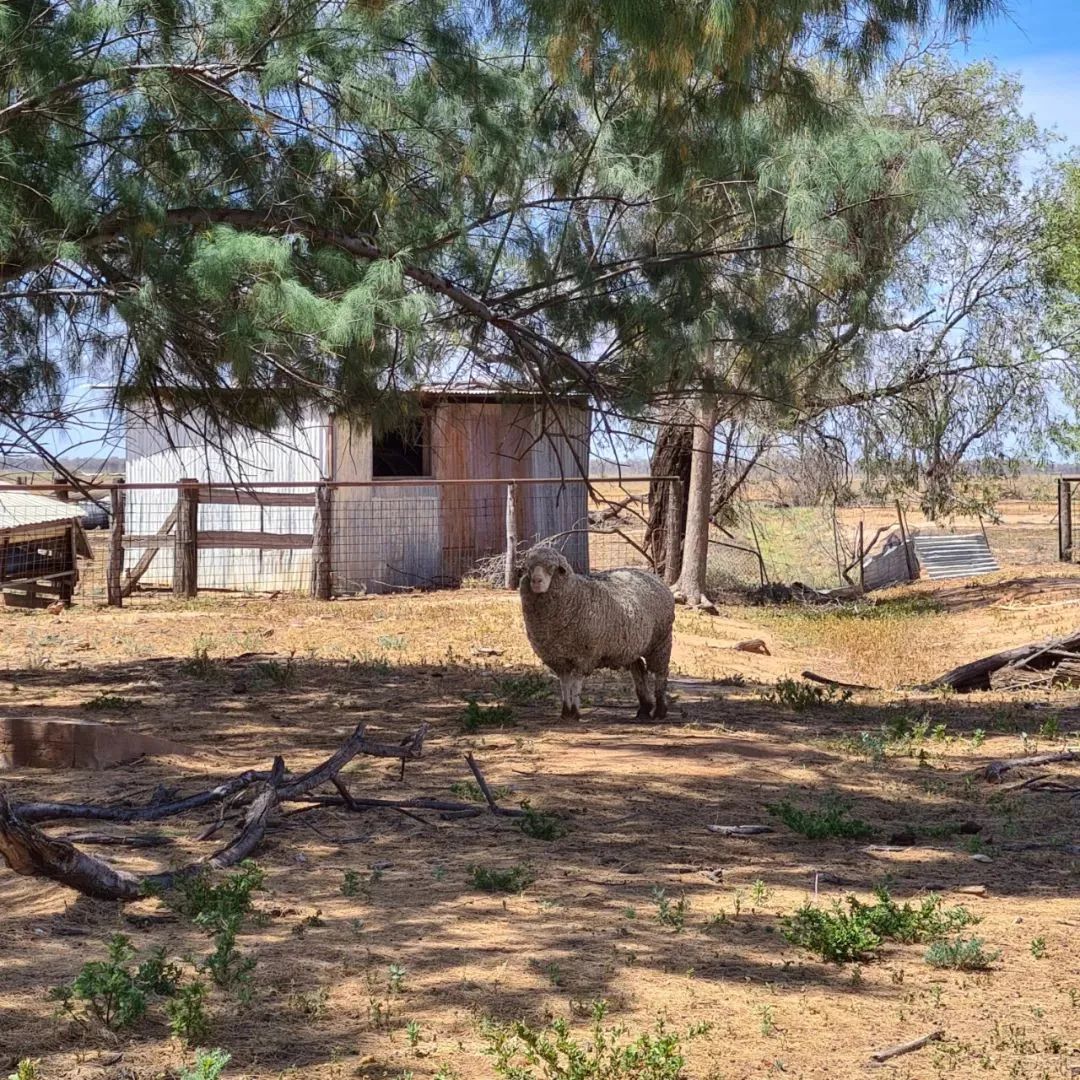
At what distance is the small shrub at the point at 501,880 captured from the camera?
5512 mm

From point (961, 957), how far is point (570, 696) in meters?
5.27

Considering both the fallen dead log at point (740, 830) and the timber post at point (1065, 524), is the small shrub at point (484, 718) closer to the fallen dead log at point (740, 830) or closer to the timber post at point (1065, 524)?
the fallen dead log at point (740, 830)

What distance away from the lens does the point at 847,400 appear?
1902 centimetres

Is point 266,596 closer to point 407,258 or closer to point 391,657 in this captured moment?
point 391,657

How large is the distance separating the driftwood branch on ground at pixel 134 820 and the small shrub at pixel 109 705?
3.07 meters

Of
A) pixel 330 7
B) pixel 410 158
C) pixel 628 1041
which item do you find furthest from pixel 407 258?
pixel 628 1041

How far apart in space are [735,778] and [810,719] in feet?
8.36

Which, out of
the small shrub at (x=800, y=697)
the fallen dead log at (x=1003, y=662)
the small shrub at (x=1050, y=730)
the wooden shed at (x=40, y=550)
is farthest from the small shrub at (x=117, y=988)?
the wooden shed at (x=40, y=550)

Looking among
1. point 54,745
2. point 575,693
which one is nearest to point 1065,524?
point 575,693

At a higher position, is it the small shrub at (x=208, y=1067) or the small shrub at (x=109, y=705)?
the small shrub at (x=109, y=705)

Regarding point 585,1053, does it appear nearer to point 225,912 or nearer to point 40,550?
point 225,912

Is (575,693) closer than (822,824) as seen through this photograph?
No

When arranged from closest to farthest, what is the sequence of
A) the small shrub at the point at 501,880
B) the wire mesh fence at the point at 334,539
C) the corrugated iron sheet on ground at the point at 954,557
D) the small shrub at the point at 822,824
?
the small shrub at the point at 501,880 → the small shrub at the point at 822,824 → the wire mesh fence at the point at 334,539 → the corrugated iron sheet on ground at the point at 954,557

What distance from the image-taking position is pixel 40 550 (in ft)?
61.2
